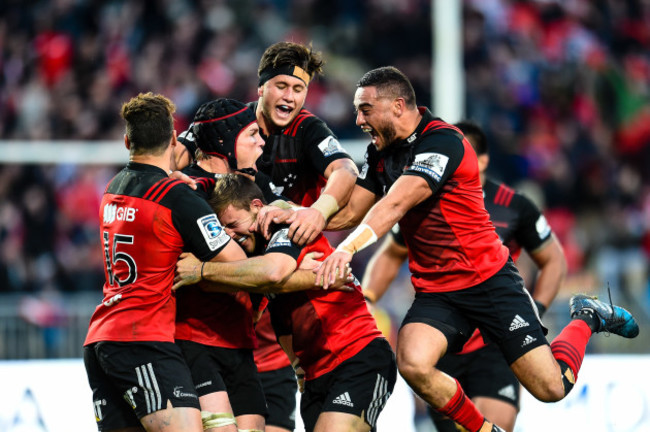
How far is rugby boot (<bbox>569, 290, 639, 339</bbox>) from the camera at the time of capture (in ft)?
21.9

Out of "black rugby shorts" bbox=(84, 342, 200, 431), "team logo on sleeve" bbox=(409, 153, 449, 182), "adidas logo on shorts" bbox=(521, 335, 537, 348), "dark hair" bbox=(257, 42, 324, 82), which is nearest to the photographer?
"black rugby shorts" bbox=(84, 342, 200, 431)

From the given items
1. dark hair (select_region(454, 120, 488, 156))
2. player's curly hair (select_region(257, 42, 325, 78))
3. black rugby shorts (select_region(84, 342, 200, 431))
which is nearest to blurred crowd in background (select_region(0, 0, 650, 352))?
dark hair (select_region(454, 120, 488, 156))

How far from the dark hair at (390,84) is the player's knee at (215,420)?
7.16 ft

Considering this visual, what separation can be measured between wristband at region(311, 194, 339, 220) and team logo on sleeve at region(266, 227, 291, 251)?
0.42 m

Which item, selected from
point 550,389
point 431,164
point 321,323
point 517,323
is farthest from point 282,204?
point 550,389

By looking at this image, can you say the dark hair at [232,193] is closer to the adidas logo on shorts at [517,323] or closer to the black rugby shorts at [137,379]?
the black rugby shorts at [137,379]

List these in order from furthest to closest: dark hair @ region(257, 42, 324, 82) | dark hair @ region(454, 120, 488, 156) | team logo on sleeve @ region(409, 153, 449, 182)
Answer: dark hair @ region(454, 120, 488, 156), dark hair @ region(257, 42, 324, 82), team logo on sleeve @ region(409, 153, 449, 182)

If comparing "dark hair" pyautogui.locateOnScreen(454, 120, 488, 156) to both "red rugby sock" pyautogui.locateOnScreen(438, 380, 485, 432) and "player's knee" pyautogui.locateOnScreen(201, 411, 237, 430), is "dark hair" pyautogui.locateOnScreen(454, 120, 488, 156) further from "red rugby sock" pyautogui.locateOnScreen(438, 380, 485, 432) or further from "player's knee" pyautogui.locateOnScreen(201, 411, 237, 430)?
"player's knee" pyautogui.locateOnScreen(201, 411, 237, 430)

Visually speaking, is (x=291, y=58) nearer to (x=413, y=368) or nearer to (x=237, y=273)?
(x=237, y=273)

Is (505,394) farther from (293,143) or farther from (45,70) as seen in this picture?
(45,70)

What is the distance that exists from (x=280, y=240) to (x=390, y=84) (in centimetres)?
Result: 132

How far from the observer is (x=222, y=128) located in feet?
19.3

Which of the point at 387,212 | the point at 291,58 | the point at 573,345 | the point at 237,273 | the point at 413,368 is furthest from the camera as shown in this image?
the point at 291,58

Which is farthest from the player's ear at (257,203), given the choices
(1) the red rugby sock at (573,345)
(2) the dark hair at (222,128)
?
(1) the red rugby sock at (573,345)
